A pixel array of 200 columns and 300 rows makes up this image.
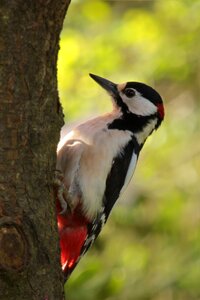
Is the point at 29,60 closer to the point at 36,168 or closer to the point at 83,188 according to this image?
the point at 36,168

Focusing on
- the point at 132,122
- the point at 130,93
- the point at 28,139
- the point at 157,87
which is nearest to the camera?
the point at 28,139

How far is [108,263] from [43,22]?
293 cm

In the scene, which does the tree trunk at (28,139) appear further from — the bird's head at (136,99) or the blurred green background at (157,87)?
the blurred green background at (157,87)

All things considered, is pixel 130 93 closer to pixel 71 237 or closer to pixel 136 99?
pixel 136 99

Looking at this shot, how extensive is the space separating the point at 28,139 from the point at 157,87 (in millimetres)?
4650

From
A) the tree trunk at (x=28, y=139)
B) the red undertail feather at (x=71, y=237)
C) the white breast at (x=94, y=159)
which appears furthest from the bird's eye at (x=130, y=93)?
the tree trunk at (x=28, y=139)

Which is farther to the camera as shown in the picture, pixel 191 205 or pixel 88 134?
pixel 191 205

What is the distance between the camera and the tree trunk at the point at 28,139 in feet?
8.89

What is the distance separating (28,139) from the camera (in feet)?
9.29

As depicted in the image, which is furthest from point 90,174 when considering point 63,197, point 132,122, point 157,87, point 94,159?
point 157,87

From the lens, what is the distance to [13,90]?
278 centimetres

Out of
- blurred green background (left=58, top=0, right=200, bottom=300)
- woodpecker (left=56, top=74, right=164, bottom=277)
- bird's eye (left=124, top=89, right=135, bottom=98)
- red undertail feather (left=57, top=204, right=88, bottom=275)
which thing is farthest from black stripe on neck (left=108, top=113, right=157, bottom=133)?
blurred green background (left=58, top=0, right=200, bottom=300)

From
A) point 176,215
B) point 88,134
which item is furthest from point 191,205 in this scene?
point 88,134

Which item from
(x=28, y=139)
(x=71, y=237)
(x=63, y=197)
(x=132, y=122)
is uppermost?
(x=28, y=139)
